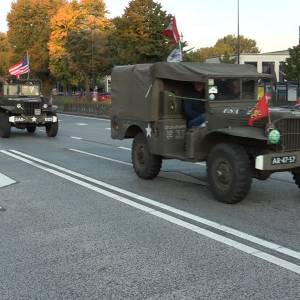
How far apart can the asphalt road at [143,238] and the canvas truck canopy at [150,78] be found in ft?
4.18

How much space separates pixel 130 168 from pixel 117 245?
236 inches

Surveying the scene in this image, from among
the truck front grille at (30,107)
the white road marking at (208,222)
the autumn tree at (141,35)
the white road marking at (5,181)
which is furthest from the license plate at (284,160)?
the autumn tree at (141,35)

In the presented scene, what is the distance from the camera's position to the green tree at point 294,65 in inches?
2672

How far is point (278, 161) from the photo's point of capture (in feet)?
25.4

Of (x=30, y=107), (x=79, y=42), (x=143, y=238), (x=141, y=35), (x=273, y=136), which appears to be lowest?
(x=143, y=238)

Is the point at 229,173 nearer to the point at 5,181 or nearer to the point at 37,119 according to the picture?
the point at 5,181

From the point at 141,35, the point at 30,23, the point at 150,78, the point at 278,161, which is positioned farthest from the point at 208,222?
the point at 30,23

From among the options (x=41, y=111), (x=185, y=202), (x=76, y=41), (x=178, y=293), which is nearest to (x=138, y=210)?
(x=185, y=202)

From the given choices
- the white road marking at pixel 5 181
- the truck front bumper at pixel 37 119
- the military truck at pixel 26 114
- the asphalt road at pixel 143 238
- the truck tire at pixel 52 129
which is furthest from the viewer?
the truck front bumper at pixel 37 119

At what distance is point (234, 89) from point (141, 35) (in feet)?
126

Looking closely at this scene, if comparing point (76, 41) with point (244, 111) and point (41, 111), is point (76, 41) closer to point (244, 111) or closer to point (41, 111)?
point (41, 111)

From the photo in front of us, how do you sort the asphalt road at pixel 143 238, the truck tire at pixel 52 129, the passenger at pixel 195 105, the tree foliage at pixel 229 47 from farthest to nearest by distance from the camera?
the tree foliage at pixel 229 47
the truck tire at pixel 52 129
the passenger at pixel 195 105
the asphalt road at pixel 143 238

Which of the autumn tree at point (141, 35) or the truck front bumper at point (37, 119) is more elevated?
the autumn tree at point (141, 35)

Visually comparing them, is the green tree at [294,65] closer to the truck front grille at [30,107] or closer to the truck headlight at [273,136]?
the truck front grille at [30,107]
